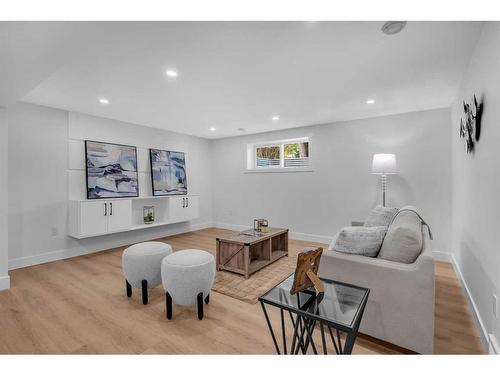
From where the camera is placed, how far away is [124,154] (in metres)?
4.55

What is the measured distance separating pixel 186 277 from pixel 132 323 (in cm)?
58

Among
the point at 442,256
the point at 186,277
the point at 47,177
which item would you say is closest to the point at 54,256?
the point at 47,177

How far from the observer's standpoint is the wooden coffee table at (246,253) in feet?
10.2

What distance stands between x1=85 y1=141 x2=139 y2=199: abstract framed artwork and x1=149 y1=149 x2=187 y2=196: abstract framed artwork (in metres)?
0.41

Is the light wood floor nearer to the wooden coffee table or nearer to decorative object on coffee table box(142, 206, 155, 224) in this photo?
the wooden coffee table

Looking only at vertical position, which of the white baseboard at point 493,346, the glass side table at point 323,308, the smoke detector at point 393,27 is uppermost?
the smoke detector at point 393,27

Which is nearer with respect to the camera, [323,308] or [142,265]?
[323,308]

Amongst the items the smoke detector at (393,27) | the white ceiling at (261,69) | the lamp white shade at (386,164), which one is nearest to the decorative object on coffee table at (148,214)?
the white ceiling at (261,69)

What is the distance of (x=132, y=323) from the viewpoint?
81.4 inches

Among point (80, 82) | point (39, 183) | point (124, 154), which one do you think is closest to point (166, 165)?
point (124, 154)

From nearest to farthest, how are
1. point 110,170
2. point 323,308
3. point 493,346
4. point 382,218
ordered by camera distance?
point 323,308, point 493,346, point 382,218, point 110,170

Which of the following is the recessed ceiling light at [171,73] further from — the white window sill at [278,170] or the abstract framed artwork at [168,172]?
the white window sill at [278,170]

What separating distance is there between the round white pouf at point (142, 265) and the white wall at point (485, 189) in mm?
2628

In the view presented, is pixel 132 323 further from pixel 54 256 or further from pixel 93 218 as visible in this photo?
pixel 54 256
